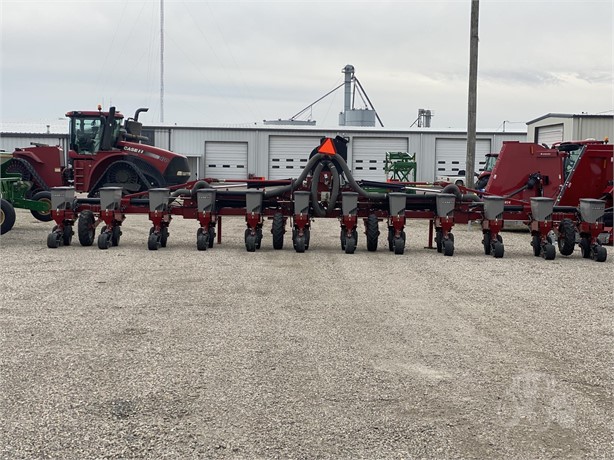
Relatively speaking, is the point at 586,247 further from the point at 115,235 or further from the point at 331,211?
the point at 115,235

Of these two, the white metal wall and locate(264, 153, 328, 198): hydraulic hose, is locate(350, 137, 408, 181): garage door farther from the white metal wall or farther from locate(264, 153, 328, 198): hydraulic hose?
locate(264, 153, 328, 198): hydraulic hose

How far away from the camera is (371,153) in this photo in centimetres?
4250

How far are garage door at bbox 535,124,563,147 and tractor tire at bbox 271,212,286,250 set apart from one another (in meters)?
17.8

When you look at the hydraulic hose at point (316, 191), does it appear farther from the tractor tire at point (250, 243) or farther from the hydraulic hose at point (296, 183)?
the tractor tire at point (250, 243)

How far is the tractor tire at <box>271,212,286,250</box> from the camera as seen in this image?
15.1 m

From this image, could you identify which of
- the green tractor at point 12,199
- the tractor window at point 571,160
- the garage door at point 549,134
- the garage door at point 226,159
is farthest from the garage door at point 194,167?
the tractor window at point 571,160

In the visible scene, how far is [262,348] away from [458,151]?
37.2 meters

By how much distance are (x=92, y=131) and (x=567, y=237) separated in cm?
1386

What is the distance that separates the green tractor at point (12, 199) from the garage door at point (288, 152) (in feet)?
73.2

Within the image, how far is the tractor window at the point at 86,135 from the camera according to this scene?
74.0 ft

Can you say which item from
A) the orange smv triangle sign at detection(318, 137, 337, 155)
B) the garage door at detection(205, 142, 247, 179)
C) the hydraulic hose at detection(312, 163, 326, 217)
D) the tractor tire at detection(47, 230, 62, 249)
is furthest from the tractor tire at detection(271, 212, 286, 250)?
the garage door at detection(205, 142, 247, 179)

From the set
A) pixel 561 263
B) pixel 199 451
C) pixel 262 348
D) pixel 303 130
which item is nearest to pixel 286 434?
pixel 199 451

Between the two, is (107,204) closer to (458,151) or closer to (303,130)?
(303,130)

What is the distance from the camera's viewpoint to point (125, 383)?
5.88 m
